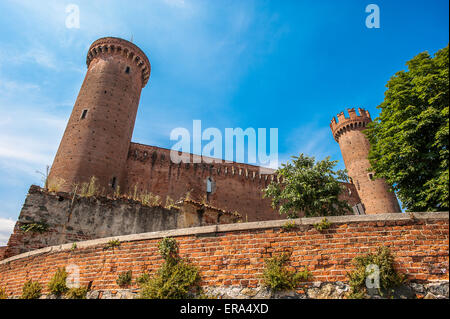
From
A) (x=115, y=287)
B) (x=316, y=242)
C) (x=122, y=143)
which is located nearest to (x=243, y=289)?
(x=316, y=242)

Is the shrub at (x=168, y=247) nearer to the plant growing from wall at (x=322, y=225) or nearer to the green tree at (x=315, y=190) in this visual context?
the plant growing from wall at (x=322, y=225)

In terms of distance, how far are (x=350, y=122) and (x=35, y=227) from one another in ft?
99.5

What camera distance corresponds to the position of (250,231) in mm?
5207

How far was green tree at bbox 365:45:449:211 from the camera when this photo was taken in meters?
6.97

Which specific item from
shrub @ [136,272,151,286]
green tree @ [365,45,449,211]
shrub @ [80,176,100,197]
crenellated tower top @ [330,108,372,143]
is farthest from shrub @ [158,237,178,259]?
crenellated tower top @ [330,108,372,143]

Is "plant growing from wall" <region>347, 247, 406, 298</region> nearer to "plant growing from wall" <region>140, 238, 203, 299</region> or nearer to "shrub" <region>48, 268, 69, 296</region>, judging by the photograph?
"plant growing from wall" <region>140, 238, 203, 299</region>

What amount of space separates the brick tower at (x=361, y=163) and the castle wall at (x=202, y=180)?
1.52 meters

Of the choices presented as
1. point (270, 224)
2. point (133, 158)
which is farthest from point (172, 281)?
point (133, 158)

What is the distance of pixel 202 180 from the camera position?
76.4 feet

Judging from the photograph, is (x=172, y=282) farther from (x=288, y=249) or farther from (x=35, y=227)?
(x=35, y=227)

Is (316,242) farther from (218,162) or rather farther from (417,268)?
(218,162)

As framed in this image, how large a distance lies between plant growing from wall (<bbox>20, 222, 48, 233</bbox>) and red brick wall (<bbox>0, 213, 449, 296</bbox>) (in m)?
3.29

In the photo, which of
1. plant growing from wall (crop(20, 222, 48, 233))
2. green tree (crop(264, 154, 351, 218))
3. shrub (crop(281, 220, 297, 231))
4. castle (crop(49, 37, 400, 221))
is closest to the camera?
shrub (crop(281, 220, 297, 231))
